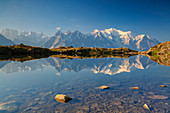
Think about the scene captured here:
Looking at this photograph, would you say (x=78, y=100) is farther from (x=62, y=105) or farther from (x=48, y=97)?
(x=48, y=97)

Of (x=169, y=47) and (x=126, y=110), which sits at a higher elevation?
(x=169, y=47)

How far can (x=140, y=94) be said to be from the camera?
1745cm

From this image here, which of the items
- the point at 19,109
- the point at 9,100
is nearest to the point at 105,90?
the point at 19,109

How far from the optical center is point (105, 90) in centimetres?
1947

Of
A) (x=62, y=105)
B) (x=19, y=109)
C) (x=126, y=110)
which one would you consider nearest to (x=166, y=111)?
(x=126, y=110)

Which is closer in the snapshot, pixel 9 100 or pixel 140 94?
pixel 9 100

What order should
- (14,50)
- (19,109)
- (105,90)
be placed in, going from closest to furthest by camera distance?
1. (19,109)
2. (105,90)
3. (14,50)

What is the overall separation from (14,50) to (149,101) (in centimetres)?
17008

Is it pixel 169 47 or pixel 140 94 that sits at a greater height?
pixel 169 47

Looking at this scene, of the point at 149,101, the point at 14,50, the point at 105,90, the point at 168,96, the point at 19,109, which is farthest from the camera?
the point at 14,50

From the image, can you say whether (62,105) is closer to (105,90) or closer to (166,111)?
(105,90)

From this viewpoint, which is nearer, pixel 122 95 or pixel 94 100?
pixel 94 100

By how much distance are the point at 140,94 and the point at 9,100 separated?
1952 cm

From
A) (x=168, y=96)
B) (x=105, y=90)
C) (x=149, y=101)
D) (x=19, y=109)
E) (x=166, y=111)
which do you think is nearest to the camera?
(x=166, y=111)
